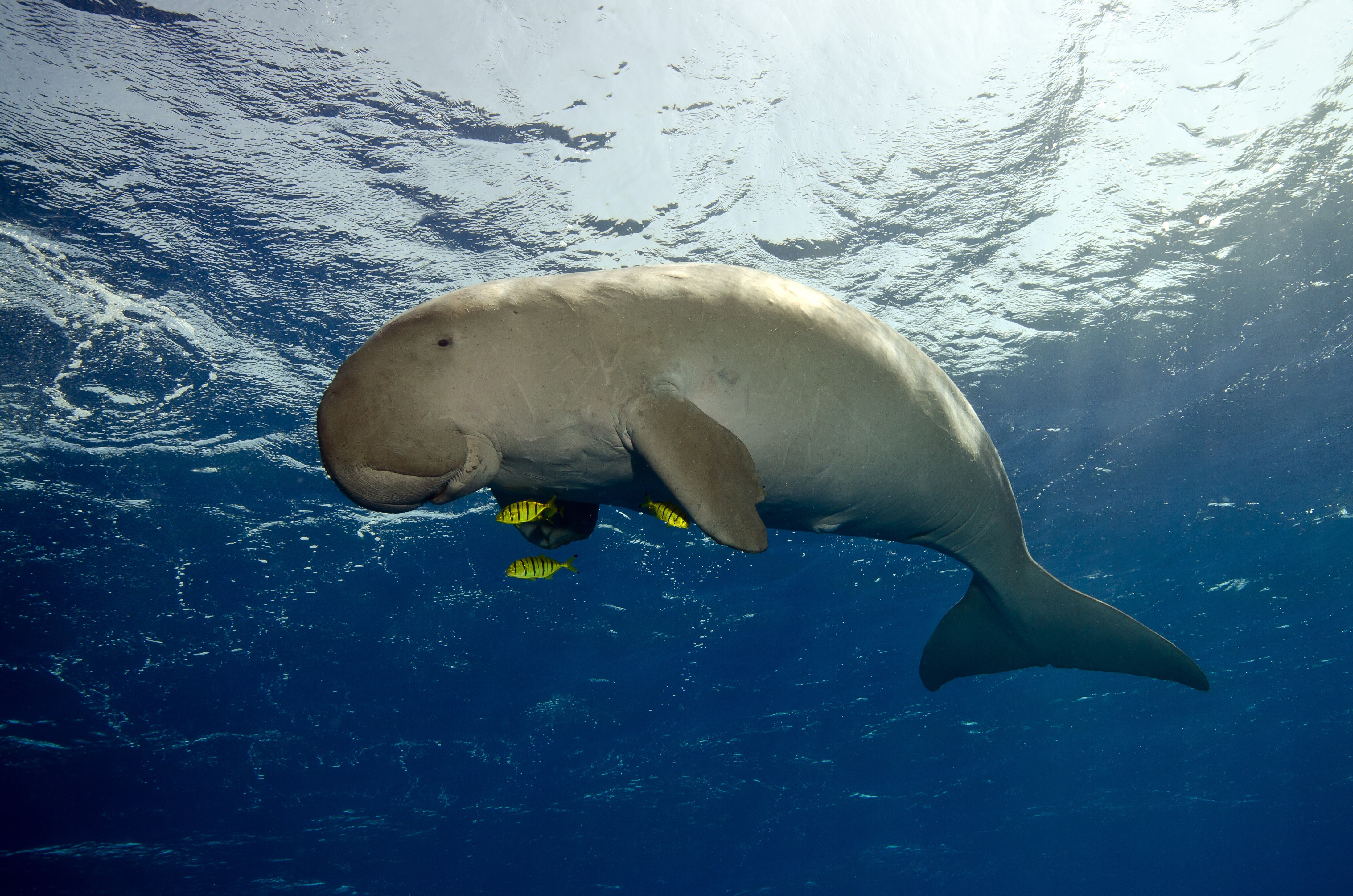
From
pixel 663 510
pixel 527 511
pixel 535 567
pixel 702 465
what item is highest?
pixel 702 465

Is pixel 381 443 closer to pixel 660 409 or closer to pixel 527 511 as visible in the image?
pixel 660 409

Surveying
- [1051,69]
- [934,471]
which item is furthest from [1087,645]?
[1051,69]

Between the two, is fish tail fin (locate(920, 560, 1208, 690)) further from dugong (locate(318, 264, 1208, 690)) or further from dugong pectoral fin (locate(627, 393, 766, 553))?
dugong pectoral fin (locate(627, 393, 766, 553))

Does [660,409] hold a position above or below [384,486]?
above

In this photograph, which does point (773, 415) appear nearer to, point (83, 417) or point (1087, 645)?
point (1087, 645)

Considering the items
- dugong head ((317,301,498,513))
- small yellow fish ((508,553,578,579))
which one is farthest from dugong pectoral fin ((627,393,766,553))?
small yellow fish ((508,553,578,579))

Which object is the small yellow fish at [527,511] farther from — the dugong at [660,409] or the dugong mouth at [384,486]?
the dugong mouth at [384,486]

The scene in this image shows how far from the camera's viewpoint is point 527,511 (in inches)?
103

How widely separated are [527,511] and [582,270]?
5231 millimetres

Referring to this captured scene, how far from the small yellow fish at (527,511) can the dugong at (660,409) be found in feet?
0.18

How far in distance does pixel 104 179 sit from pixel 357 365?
5.92 m

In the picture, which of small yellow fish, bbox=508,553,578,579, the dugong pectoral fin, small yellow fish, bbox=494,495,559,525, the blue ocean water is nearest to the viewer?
the dugong pectoral fin

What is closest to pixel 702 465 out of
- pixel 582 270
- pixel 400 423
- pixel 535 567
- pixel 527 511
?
pixel 400 423

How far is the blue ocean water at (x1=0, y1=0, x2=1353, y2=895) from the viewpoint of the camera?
17.7 feet
